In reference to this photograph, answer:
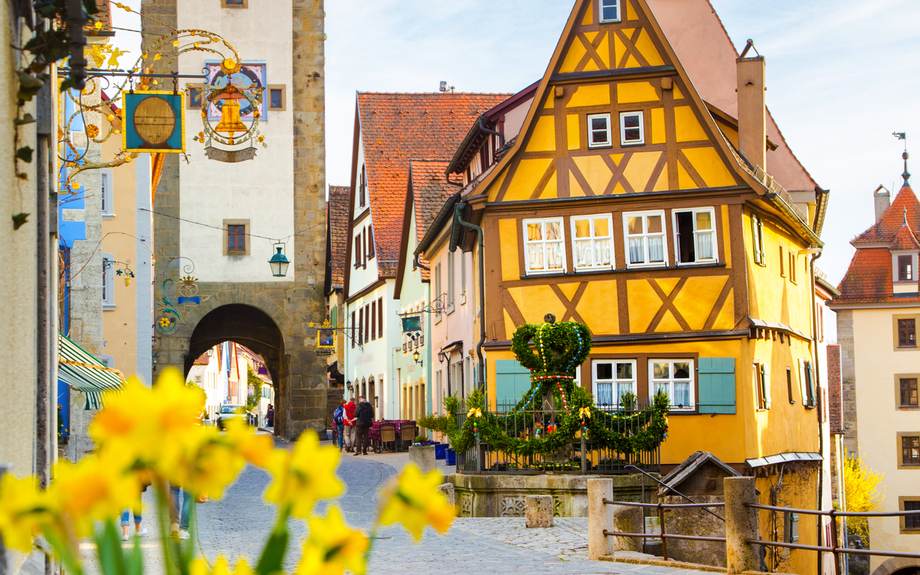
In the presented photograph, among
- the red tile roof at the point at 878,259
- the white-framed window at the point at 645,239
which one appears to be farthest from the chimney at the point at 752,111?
the red tile roof at the point at 878,259

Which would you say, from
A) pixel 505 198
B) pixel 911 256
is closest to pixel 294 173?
pixel 505 198

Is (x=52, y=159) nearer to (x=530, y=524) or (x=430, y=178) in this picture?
(x=530, y=524)

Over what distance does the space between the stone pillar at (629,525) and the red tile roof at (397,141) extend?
2328cm

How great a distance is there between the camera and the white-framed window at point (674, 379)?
62.8 feet

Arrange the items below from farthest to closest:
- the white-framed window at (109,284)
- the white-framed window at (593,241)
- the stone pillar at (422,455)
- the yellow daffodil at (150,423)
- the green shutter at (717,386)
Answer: the white-framed window at (109,284), the stone pillar at (422,455), the white-framed window at (593,241), the green shutter at (717,386), the yellow daffodil at (150,423)

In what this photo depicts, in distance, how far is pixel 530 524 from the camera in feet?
46.0

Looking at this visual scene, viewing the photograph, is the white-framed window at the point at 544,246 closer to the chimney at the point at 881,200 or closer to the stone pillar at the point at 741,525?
the stone pillar at the point at 741,525

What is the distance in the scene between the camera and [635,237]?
19484mm

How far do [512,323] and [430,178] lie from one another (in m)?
11.9

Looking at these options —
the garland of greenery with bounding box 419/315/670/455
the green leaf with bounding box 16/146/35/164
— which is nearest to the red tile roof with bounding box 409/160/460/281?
the garland of greenery with bounding box 419/315/670/455

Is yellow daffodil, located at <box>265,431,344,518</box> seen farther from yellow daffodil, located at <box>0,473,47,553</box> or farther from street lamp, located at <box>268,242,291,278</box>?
street lamp, located at <box>268,242,291,278</box>

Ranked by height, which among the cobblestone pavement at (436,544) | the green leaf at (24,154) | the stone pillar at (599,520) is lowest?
the cobblestone pavement at (436,544)

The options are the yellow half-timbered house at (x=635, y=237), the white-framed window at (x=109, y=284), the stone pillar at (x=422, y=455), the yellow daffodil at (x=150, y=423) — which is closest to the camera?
the yellow daffodil at (x=150, y=423)

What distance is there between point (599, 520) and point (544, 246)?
28.7 feet
